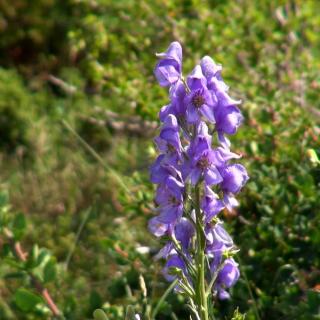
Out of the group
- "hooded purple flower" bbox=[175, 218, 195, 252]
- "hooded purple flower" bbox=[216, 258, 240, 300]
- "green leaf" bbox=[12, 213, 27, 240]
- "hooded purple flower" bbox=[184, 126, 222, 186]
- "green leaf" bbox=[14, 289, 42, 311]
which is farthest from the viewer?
"green leaf" bbox=[12, 213, 27, 240]

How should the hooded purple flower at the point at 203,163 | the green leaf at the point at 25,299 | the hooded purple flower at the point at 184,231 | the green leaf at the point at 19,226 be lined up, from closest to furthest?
the hooded purple flower at the point at 203,163, the hooded purple flower at the point at 184,231, the green leaf at the point at 25,299, the green leaf at the point at 19,226

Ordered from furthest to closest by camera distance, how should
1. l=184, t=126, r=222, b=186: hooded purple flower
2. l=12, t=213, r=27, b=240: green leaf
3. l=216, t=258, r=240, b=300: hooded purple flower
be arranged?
l=12, t=213, r=27, b=240: green leaf
l=216, t=258, r=240, b=300: hooded purple flower
l=184, t=126, r=222, b=186: hooded purple flower

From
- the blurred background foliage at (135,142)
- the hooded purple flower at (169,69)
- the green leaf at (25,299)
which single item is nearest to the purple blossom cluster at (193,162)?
the hooded purple flower at (169,69)

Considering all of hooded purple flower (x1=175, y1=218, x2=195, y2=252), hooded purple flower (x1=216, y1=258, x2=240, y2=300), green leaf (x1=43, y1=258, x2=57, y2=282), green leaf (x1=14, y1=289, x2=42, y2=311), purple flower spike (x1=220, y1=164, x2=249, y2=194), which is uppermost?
purple flower spike (x1=220, y1=164, x2=249, y2=194)

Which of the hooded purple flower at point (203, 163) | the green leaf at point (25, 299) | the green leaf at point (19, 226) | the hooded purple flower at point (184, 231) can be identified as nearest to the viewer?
the hooded purple flower at point (203, 163)

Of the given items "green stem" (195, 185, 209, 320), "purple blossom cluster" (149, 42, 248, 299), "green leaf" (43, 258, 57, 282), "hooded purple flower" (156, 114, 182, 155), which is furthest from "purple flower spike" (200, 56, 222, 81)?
"green leaf" (43, 258, 57, 282)

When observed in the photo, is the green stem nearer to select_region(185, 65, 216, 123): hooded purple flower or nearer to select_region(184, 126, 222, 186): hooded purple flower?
select_region(184, 126, 222, 186): hooded purple flower

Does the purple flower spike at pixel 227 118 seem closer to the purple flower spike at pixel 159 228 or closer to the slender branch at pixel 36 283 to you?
the purple flower spike at pixel 159 228
